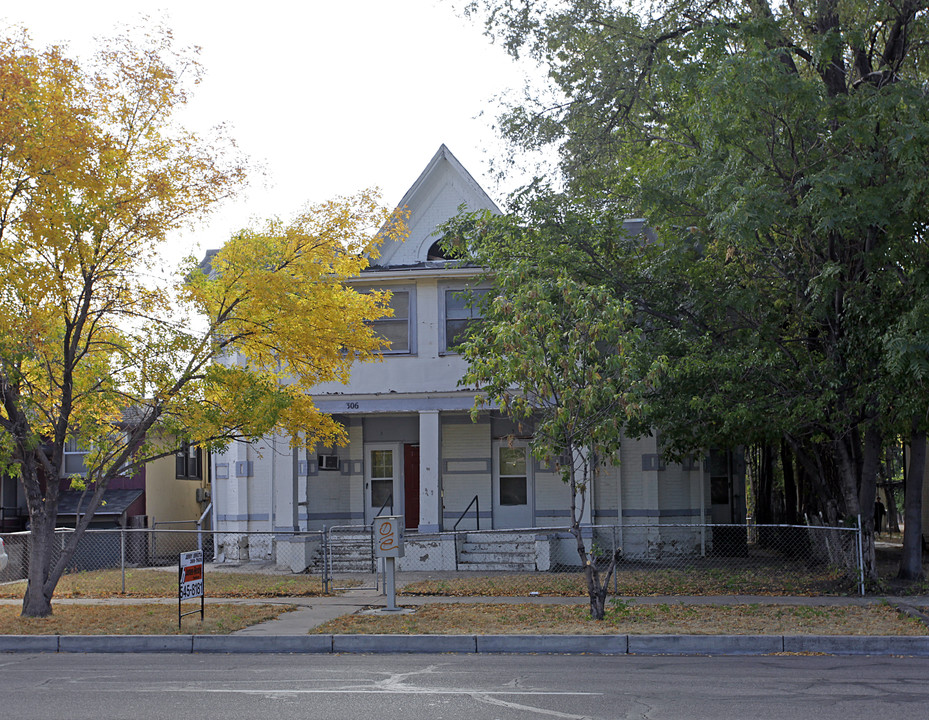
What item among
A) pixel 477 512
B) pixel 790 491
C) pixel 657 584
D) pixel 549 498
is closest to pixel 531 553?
pixel 549 498

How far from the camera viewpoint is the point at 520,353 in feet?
40.9

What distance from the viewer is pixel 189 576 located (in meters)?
12.8

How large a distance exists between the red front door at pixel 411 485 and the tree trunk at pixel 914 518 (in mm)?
10725

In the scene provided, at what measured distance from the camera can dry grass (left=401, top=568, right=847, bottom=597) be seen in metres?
15.2

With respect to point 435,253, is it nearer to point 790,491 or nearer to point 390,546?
point 390,546

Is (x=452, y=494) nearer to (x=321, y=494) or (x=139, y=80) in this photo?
(x=321, y=494)

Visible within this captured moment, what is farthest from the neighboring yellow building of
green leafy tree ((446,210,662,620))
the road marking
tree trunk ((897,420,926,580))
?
the road marking

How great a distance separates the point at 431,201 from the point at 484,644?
42.1 ft

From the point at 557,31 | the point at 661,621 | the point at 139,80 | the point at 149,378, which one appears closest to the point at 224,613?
the point at 149,378

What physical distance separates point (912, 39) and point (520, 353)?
28.8 ft

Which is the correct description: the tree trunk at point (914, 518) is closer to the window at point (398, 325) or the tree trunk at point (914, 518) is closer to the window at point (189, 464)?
the window at point (398, 325)

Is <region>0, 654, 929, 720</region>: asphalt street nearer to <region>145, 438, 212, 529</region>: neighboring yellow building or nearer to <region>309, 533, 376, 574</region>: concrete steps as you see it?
<region>309, 533, 376, 574</region>: concrete steps

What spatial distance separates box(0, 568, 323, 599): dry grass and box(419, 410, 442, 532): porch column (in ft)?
9.42

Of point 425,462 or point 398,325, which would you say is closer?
point 425,462
